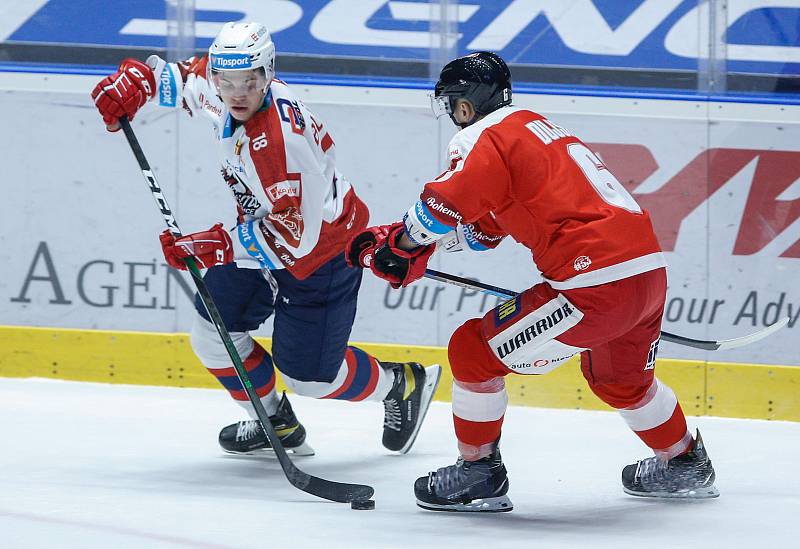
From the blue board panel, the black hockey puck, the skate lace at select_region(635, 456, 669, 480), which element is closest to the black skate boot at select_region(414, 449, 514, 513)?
the black hockey puck

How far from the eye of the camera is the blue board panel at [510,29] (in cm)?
441

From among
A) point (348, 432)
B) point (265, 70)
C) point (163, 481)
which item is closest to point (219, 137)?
point (265, 70)

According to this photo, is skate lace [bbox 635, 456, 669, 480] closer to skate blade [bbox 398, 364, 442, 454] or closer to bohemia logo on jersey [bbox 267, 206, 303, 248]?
skate blade [bbox 398, 364, 442, 454]

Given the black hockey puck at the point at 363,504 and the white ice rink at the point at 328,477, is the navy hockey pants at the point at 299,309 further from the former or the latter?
the black hockey puck at the point at 363,504

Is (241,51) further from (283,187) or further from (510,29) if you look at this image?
(510,29)

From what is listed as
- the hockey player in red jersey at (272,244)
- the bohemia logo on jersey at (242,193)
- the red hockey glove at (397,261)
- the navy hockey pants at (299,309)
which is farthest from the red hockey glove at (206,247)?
the red hockey glove at (397,261)

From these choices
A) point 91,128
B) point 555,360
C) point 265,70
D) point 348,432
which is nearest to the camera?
point 555,360

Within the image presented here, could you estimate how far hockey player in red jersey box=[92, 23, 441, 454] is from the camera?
10.5ft

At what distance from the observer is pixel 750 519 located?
2965 mm

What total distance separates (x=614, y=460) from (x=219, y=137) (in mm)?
1497

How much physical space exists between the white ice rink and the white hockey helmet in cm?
110

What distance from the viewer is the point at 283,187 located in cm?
318

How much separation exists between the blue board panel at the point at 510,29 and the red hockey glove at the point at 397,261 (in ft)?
6.10

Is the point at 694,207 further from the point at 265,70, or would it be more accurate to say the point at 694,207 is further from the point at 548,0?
the point at 265,70
